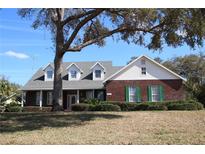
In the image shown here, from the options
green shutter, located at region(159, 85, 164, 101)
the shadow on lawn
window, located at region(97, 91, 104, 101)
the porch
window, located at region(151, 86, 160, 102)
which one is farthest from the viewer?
the porch

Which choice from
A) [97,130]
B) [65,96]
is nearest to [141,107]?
[65,96]

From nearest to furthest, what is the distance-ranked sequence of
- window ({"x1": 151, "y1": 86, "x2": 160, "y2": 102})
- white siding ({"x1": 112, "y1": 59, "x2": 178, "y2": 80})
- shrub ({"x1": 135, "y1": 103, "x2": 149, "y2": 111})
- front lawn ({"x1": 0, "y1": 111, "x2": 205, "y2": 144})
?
front lawn ({"x1": 0, "y1": 111, "x2": 205, "y2": 144}) < shrub ({"x1": 135, "y1": 103, "x2": 149, "y2": 111}) < window ({"x1": 151, "y1": 86, "x2": 160, "y2": 102}) < white siding ({"x1": 112, "y1": 59, "x2": 178, "y2": 80})

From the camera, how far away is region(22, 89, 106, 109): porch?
34344 mm

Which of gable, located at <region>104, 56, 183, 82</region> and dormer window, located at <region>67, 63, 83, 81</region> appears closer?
gable, located at <region>104, 56, 183, 82</region>

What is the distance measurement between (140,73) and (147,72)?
24.5 inches

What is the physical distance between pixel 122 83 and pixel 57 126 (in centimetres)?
1992

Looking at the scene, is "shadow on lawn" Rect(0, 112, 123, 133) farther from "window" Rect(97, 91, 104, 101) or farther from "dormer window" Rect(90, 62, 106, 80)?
"dormer window" Rect(90, 62, 106, 80)

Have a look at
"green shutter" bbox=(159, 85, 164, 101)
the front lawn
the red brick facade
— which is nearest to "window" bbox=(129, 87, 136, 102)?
the red brick facade

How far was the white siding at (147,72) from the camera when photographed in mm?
32250

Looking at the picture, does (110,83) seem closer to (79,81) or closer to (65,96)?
(79,81)

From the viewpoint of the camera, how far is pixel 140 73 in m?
32.4

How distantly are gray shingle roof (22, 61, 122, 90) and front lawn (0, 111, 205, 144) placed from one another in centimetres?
1902
